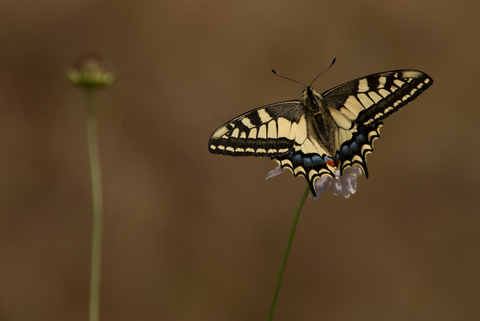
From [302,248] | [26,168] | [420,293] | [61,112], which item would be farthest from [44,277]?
[420,293]

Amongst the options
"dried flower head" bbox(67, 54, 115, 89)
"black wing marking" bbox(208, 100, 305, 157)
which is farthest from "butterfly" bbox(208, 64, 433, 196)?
"dried flower head" bbox(67, 54, 115, 89)

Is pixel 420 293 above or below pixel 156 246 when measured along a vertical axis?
below

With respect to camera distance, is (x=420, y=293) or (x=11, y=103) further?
(x=420, y=293)

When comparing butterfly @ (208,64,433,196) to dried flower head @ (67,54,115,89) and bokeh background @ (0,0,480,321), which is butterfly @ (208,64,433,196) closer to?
dried flower head @ (67,54,115,89)

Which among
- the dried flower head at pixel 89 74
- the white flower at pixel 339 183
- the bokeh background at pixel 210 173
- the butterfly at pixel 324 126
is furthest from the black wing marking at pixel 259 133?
the bokeh background at pixel 210 173

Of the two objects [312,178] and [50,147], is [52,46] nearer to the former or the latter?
[50,147]

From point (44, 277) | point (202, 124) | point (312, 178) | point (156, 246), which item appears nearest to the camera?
point (312, 178)
